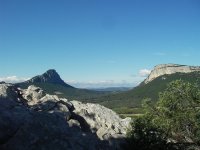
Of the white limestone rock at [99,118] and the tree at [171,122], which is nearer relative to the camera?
the tree at [171,122]

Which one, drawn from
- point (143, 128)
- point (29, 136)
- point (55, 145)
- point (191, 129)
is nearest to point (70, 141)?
point (55, 145)

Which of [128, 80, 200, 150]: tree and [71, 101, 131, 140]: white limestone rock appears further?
[71, 101, 131, 140]: white limestone rock

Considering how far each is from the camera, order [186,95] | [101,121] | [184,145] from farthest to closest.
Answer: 1. [101,121]
2. [186,95]
3. [184,145]

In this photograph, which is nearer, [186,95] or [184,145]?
[184,145]

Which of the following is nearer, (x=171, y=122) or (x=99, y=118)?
(x=171, y=122)

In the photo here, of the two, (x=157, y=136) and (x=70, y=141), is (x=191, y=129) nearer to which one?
(x=157, y=136)

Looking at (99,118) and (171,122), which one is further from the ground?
(99,118)

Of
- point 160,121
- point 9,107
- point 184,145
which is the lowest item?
point 184,145

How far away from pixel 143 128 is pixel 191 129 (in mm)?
8561

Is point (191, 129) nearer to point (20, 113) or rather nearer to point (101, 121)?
point (101, 121)

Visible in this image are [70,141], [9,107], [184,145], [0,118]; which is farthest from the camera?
[184,145]

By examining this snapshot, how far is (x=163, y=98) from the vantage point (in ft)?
208

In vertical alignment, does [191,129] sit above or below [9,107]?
below

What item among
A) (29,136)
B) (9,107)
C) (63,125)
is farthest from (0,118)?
(63,125)
